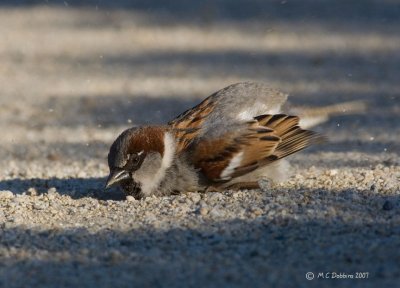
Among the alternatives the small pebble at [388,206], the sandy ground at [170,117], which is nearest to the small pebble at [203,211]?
the sandy ground at [170,117]

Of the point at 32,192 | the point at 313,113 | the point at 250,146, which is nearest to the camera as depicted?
the point at 250,146

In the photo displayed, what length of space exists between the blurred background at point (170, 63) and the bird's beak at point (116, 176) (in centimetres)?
249

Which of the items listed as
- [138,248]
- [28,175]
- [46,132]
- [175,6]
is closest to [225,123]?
[138,248]

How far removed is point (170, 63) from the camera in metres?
14.6

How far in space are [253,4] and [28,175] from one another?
10.1m

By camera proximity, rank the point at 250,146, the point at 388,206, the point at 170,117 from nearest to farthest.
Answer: the point at 388,206 < the point at 250,146 < the point at 170,117

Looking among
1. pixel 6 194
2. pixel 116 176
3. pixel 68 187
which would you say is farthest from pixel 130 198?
pixel 6 194

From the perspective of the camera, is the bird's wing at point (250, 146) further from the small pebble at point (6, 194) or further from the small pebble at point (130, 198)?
the small pebble at point (6, 194)

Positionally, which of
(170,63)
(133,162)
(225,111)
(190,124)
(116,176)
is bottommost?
(116,176)

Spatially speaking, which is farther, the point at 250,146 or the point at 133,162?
the point at 250,146

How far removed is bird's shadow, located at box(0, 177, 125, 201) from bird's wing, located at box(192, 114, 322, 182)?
2.71ft

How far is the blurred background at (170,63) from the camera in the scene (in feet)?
36.7

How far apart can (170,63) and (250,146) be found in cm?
Answer: 700

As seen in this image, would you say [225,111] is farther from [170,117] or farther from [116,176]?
[170,117]
